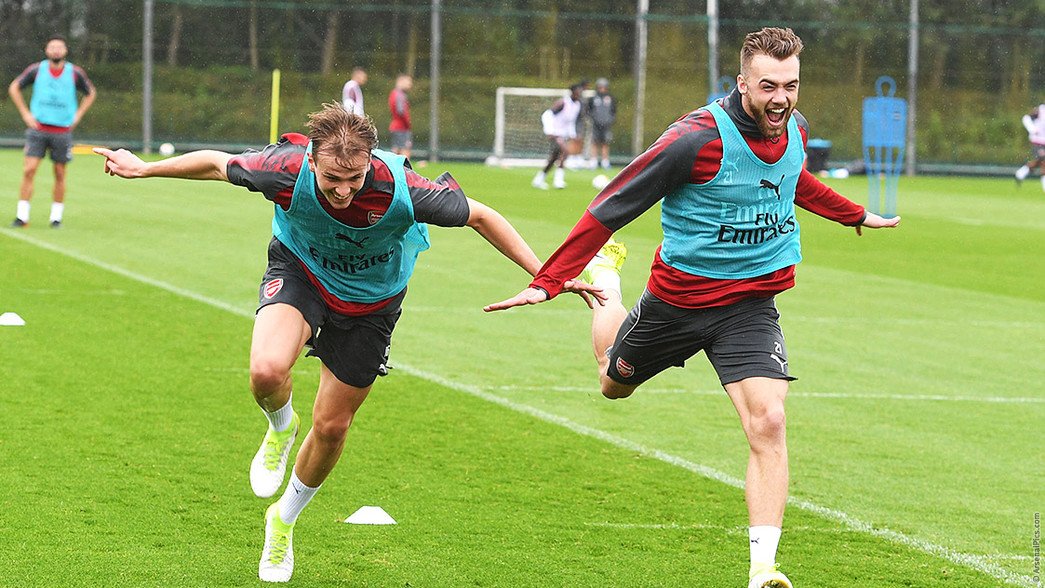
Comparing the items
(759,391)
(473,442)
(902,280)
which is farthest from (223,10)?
(759,391)

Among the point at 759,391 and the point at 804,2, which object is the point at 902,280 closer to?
the point at 759,391

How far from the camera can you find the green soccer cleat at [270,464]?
22.7ft

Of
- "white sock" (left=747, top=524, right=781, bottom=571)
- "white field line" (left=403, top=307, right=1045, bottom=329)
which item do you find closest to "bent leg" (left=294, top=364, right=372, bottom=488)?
"white sock" (left=747, top=524, right=781, bottom=571)

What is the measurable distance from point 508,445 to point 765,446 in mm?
3110

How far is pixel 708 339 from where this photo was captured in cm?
634

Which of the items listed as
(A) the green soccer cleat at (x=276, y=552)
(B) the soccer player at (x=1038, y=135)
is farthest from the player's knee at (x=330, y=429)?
(B) the soccer player at (x=1038, y=135)

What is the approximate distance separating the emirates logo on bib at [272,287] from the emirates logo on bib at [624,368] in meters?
1.52

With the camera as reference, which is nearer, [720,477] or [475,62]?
[720,477]

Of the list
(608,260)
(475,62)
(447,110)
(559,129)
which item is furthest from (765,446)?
(475,62)

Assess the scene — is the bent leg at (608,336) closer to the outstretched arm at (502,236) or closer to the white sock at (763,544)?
the outstretched arm at (502,236)

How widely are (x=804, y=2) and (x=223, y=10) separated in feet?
57.3

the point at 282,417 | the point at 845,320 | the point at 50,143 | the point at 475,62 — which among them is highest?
the point at 475,62

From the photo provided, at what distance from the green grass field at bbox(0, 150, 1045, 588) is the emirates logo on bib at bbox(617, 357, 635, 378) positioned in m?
0.74

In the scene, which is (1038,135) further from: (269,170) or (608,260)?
(269,170)
